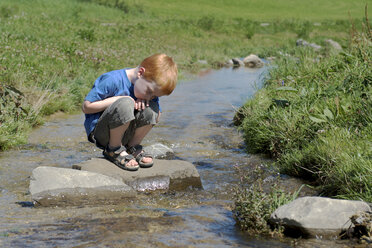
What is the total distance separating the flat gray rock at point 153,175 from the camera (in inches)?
197

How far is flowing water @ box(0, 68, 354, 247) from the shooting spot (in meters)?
3.66

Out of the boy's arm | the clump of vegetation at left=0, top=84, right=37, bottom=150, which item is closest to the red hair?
the boy's arm

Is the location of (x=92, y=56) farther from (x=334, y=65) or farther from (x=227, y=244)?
(x=227, y=244)

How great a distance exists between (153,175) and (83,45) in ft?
36.5

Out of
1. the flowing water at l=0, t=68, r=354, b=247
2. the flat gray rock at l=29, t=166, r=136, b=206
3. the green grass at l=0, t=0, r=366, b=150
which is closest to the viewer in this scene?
the flowing water at l=0, t=68, r=354, b=247

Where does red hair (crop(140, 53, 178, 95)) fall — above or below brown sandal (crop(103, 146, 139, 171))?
above

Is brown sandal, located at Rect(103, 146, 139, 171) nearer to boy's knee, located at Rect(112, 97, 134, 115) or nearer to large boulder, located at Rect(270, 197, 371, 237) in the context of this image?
boy's knee, located at Rect(112, 97, 134, 115)

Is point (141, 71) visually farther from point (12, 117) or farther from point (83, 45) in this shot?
point (83, 45)

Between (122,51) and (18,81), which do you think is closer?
(18,81)

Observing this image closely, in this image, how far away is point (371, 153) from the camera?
4.71 m

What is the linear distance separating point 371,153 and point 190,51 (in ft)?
59.9

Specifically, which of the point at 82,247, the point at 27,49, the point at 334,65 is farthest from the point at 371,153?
the point at 27,49

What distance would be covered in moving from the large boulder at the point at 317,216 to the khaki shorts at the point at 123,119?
1729mm

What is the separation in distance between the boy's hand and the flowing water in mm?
829
